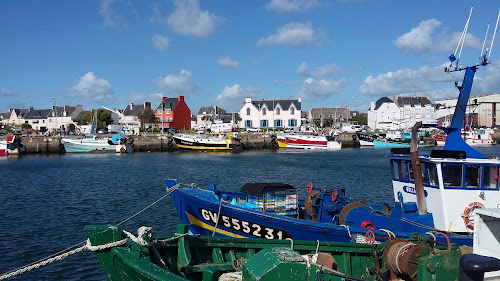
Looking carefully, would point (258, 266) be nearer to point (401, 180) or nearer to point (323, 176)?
point (401, 180)

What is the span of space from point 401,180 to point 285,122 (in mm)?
100157

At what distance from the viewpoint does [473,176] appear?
1312 cm

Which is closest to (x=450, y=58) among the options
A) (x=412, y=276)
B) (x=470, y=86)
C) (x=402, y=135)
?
(x=470, y=86)

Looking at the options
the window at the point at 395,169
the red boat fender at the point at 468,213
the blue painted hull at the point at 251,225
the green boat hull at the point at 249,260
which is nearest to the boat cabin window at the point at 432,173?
the red boat fender at the point at 468,213

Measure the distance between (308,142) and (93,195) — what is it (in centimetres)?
5978

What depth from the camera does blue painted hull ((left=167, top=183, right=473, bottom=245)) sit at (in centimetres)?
1236

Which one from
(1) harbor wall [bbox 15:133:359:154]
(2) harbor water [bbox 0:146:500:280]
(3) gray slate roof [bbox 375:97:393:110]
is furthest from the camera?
(3) gray slate roof [bbox 375:97:393:110]

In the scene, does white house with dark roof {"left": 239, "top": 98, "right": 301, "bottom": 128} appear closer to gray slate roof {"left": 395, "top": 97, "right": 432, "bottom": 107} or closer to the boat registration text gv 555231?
gray slate roof {"left": 395, "top": 97, "right": 432, "bottom": 107}

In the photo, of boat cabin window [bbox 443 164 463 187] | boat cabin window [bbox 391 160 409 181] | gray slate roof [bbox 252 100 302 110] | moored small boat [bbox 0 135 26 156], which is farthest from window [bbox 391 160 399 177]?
gray slate roof [bbox 252 100 302 110]

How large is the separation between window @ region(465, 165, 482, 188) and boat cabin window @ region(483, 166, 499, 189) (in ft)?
0.71

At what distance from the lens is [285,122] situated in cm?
11500

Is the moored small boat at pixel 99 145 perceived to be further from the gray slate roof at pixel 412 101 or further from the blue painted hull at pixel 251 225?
the gray slate roof at pixel 412 101

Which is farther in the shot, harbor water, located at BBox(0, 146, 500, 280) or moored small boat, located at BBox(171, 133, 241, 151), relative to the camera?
moored small boat, located at BBox(171, 133, 241, 151)

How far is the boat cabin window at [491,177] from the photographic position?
13094 millimetres
